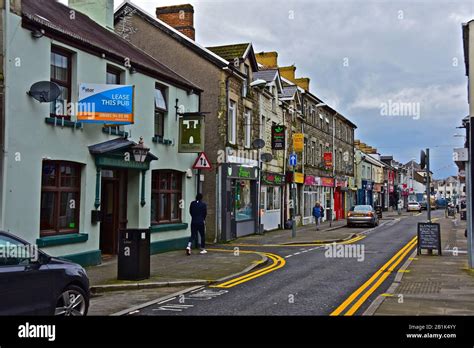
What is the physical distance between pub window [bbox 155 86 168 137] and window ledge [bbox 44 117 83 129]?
15.0 ft

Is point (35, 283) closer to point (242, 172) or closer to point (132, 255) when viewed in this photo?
point (132, 255)

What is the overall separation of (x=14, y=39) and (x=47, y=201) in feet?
13.2

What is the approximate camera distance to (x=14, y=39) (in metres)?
11.3

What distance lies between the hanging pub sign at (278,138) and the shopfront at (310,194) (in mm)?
7952

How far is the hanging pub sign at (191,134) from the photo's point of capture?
59.9 feet

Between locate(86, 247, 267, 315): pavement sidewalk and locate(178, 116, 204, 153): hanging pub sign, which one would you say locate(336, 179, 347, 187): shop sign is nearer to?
locate(178, 116, 204, 153): hanging pub sign

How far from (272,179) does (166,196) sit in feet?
35.9

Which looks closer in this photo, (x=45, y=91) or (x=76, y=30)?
(x=45, y=91)

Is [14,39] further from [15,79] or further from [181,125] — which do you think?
[181,125]

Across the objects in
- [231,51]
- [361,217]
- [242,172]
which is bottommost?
[361,217]

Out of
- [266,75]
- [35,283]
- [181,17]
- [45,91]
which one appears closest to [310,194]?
[266,75]

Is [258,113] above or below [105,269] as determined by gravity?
above

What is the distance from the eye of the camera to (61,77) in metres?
13.2

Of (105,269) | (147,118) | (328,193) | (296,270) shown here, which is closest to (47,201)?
(105,269)
